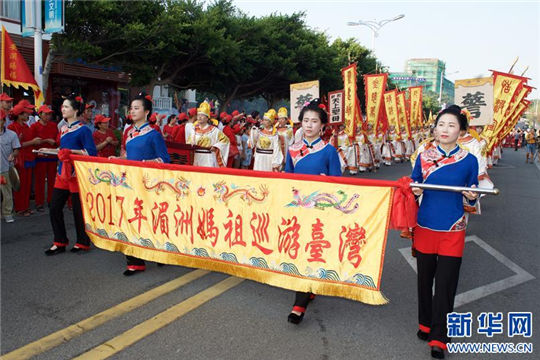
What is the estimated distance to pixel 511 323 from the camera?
3.40 m

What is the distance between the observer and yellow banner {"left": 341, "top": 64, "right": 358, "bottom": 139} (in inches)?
547

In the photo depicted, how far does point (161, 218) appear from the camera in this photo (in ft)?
13.0

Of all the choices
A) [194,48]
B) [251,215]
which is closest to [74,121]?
[251,215]

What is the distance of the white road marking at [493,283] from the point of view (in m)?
3.91

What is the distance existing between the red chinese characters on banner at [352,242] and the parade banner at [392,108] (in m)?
18.8

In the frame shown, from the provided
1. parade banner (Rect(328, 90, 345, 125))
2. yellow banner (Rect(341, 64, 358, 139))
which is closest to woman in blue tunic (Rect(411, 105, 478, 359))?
parade banner (Rect(328, 90, 345, 125))

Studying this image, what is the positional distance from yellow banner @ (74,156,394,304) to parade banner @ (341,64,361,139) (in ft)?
35.6

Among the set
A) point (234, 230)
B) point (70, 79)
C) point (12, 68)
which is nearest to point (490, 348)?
point (234, 230)

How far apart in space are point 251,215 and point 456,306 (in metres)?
1.91

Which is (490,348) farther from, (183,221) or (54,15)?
(54,15)

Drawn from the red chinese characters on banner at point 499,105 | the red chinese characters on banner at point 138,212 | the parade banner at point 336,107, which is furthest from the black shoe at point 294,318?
the red chinese characters on banner at point 499,105

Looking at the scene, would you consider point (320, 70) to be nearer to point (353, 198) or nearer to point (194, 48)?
point (194, 48)

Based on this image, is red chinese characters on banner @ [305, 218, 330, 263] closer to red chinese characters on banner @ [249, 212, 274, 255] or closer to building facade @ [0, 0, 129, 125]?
red chinese characters on banner @ [249, 212, 274, 255]

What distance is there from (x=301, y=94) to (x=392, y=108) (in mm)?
10432
